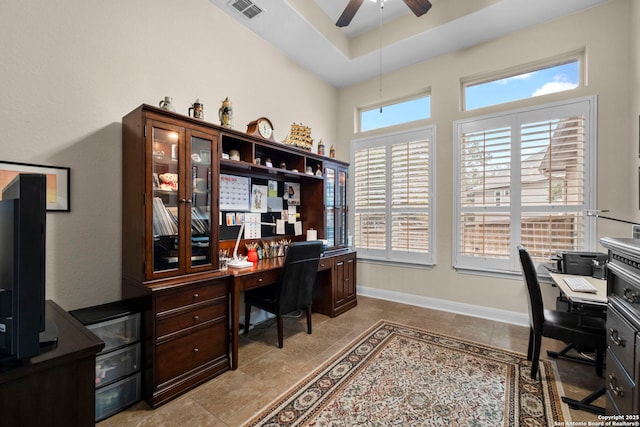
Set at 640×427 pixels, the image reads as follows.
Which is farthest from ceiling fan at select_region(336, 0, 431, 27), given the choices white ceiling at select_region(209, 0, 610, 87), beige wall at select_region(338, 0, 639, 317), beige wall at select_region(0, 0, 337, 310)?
beige wall at select_region(338, 0, 639, 317)

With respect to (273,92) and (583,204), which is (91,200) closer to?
(273,92)

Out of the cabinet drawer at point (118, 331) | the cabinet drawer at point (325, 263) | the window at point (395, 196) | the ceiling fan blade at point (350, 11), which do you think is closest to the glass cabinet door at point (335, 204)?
the cabinet drawer at point (325, 263)

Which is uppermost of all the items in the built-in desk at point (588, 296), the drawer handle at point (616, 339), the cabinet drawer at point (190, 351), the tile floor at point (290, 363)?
the drawer handle at point (616, 339)

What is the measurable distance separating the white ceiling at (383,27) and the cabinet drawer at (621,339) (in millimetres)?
3105

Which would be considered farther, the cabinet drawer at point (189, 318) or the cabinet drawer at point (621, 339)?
the cabinet drawer at point (189, 318)

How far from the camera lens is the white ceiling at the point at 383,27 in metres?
2.96

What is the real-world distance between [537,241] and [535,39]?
90.2 inches

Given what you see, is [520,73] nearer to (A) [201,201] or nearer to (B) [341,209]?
(B) [341,209]

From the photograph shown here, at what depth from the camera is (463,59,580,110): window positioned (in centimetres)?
313

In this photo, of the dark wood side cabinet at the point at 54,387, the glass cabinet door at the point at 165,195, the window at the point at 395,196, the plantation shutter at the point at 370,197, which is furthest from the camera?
the plantation shutter at the point at 370,197

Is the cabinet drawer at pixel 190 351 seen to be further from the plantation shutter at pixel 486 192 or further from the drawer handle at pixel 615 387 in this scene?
the plantation shutter at pixel 486 192

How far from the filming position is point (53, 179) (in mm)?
1892

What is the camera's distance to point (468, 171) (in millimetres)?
3598

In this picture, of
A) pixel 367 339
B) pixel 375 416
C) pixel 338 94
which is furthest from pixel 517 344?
pixel 338 94
